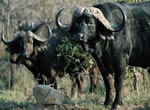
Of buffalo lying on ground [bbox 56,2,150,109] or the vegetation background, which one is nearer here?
buffalo lying on ground [bbox 56,2,150,109]

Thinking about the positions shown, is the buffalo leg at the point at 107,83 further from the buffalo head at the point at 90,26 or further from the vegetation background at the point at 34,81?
the buffalo head at the point at 90,26

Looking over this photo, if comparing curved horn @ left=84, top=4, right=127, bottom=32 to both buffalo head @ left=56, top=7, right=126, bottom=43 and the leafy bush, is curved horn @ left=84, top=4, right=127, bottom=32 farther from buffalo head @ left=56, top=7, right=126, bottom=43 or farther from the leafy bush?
the leafy bush

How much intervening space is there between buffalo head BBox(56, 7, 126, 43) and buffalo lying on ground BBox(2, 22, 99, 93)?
12.9 ft

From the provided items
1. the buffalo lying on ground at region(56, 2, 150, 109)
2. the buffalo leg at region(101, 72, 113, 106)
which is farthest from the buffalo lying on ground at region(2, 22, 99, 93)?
the buffalo lying on ground at region(56, 2, 150, 109)

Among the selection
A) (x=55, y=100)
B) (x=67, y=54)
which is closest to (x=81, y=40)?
(x=55, y=100)

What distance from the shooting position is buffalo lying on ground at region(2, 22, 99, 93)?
1121 cm

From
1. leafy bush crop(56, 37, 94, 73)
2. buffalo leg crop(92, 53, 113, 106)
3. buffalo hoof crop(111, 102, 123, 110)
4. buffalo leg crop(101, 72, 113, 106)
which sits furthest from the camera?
leafy bush crop(56, 37, 94, 73)

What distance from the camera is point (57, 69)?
11.5m

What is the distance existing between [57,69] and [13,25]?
33.1ft

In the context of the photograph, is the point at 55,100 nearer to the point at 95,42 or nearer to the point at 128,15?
the point at 95,42

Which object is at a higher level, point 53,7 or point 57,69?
point 53,7

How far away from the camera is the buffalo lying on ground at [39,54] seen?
11211 millimetres

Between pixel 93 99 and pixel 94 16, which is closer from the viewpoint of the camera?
pixel 94 16

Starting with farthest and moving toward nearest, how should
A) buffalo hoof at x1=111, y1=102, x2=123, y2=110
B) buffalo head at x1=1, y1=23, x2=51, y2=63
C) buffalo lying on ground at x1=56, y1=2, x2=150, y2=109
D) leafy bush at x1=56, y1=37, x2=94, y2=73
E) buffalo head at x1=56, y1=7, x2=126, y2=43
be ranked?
buffalo head at x1=1, y1=23, x2=51, y2=63, leafy bush at x1=56, y1=37, x2=94, y2=73, buffalo hoof at x1=111, y1=102, x2=123, y2=110, buffalo lying on ground at x1=56, y1=2, x2=150, y2=109, buffalo head at x1=56, y1=7, x2=126, y2=43
